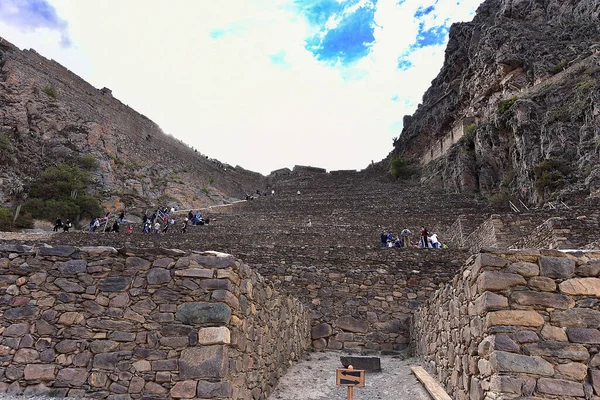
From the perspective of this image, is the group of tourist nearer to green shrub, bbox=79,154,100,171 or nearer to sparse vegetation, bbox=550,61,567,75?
sparse vegetation, bbox=550,61,567,75

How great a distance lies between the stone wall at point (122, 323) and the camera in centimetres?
375

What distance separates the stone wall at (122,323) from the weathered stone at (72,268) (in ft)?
0.04

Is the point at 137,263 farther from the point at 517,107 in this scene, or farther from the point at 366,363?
the point at 517,107

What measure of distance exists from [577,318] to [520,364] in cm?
62

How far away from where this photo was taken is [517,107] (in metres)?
23.9

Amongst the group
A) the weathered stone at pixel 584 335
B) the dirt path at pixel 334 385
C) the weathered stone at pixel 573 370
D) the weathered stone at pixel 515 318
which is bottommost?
the dirt path at pixel 334 385

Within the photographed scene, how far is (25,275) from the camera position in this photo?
417 cm

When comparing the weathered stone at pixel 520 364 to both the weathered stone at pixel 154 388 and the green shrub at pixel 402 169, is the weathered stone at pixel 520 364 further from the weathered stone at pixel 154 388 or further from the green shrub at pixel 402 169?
the green shrub at pixel 402 169

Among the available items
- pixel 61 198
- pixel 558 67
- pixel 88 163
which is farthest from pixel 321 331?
pixel 88 163

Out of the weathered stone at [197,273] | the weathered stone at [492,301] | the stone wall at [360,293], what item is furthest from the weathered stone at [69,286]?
the stone wall at [360,293]

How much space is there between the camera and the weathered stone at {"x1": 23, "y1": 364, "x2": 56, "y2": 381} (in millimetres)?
3889

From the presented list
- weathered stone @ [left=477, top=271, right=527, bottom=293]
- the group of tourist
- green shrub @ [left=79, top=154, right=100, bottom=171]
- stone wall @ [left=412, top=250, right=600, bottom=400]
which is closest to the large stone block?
stone wall @ [left=412, top=250, right=600, bottom=400]

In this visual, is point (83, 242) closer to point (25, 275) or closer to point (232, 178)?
point (25, 275)

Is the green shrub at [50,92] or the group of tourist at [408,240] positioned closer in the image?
the group of tourist at [408,240]
